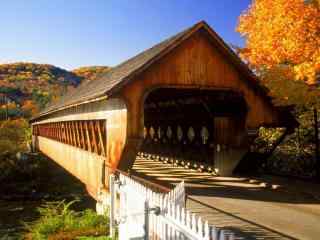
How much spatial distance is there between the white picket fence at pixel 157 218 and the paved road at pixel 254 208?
4.80 ft

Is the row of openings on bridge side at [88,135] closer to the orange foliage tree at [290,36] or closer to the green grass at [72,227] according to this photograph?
the green grass at [72,227]

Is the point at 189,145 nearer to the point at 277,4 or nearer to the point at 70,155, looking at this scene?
the point at 70,155

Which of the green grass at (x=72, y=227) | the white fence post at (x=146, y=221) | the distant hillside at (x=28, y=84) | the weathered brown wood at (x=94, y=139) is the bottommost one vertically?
the green grass at (x=72, y=227)

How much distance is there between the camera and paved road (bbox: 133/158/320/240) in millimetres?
8625

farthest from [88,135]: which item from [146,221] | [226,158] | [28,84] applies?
[28,84]

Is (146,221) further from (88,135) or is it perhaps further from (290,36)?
(88,135)

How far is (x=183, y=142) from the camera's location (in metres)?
23.7

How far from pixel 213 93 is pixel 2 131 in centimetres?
4880

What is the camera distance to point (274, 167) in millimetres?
21047

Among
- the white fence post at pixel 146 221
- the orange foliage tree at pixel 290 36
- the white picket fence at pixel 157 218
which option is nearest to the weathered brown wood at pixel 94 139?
the white picket fence at pixel 157 218

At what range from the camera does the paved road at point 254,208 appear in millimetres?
8625

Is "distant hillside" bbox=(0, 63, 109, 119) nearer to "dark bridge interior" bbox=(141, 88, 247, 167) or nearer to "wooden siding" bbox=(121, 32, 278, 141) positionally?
"dark bridge interior" bbox=(141, 88, 247, 167)

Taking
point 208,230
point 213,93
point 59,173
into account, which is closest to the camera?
point 208,230

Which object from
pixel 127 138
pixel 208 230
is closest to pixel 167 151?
pixel 127 138
